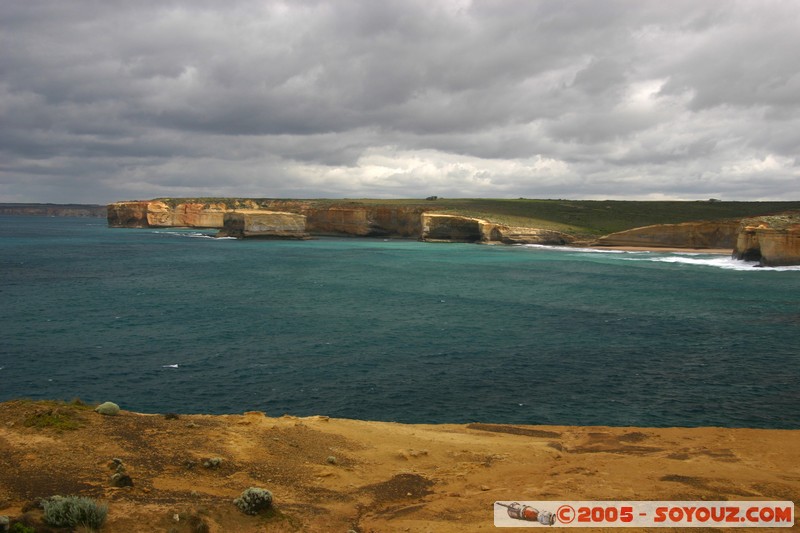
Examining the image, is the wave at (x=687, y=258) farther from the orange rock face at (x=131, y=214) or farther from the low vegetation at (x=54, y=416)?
the orange rock face at (x=131, y=214)

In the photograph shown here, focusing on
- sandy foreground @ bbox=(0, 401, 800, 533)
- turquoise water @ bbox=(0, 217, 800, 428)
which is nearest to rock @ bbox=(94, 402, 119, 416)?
sandy foreground @ bbox=(0, 401, 800, 533)

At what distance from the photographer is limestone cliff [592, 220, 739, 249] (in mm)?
100375

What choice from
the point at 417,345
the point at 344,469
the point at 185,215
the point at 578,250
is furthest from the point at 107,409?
the point at 185,215

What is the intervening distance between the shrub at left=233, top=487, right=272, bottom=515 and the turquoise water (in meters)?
10.0

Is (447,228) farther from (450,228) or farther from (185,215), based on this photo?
(185,215)

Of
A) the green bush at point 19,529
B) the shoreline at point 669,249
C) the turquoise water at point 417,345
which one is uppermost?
the shoreline at point 669,249

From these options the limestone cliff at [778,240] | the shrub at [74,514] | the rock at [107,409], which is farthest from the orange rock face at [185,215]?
the shrub at [74,514]

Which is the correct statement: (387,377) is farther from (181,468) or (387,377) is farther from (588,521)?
(588,521)

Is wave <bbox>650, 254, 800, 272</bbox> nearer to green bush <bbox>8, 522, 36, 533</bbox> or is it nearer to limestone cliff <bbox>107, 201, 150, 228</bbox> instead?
green bush <bbox>8, 522, 36, 533</bbox>

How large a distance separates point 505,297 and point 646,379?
23.0 meters

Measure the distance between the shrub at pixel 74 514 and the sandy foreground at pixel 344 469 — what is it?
21cm

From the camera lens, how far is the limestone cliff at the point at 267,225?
5113 inches

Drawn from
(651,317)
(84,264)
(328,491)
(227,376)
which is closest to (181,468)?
(328,491)

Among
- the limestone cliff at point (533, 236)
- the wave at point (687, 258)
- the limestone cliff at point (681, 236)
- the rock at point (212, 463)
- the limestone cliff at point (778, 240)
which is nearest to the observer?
the rock at point (212, 463)
